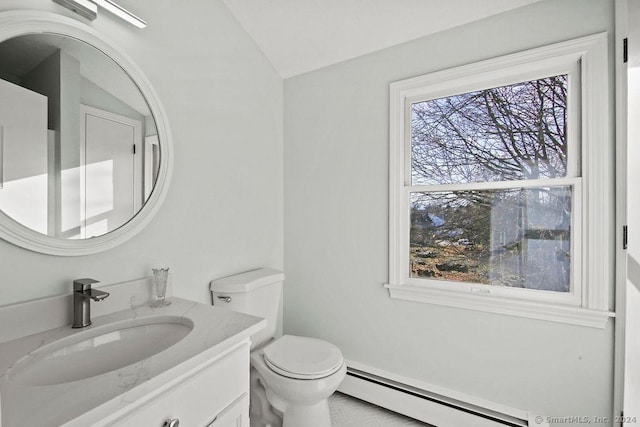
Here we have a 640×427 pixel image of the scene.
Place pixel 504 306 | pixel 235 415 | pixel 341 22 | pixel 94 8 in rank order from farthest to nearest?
1. pixel 341 22
2. pixel 504 306
3. pixel 94 8
4. pixel 235 415

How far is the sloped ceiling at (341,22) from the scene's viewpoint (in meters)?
1.52

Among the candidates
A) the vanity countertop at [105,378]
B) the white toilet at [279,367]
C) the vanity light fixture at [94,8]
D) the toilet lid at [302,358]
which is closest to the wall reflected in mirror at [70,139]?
the vanity light fixture at [94,8]

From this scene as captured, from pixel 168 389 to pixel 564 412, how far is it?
1688mm

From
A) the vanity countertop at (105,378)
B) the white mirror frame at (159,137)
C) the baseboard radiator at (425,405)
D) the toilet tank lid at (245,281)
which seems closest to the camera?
the vanity countertop at (105,378)

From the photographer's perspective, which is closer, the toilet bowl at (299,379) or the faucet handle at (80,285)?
the faucet handle at (80,285)

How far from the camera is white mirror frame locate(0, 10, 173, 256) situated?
915 millimetres

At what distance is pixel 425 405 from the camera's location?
157 cm

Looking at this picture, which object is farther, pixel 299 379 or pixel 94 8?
pixel 299 379

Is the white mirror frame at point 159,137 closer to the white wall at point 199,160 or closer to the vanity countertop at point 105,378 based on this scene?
the white wall at point 199,160

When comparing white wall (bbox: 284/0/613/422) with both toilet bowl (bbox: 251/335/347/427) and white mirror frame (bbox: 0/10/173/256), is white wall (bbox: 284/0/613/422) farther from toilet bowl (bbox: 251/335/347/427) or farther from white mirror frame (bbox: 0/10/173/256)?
white mirror frame (bbox: 0/10/173/256)

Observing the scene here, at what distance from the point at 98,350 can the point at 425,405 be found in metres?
1.52

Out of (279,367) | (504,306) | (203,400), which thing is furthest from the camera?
(504,306)

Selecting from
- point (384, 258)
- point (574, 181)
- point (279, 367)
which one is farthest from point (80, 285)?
point (574, 181)

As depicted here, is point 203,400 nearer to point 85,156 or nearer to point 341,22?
point 85,156
